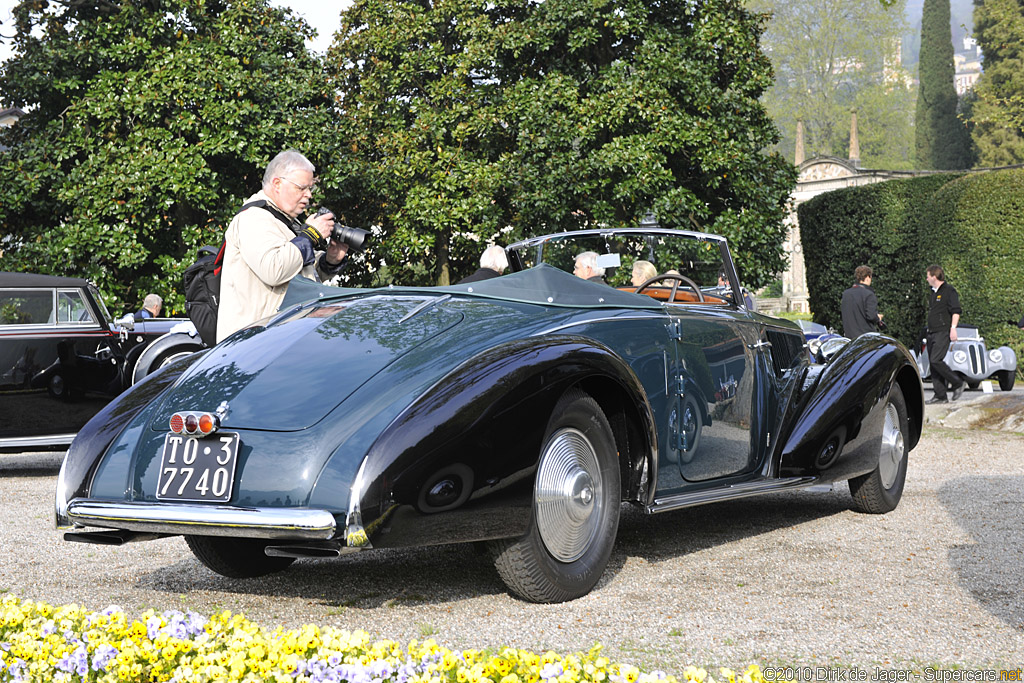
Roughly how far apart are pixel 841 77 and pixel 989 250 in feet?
162

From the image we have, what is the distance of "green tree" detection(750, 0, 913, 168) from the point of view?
5688 centimetres

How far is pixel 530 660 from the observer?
2568mm

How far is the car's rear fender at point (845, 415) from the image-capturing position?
5.54 m

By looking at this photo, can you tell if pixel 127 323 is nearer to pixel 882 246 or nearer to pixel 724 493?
pixel 724 493

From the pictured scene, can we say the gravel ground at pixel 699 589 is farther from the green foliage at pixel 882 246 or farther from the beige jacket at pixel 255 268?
the green foliage at pixel 882 246

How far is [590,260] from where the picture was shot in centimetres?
572

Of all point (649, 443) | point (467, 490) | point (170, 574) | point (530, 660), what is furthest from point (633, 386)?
point (170, 574)

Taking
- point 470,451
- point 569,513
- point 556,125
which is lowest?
point 569,513

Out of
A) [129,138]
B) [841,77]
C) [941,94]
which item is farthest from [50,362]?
[841,77]

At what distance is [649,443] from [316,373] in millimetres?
1424

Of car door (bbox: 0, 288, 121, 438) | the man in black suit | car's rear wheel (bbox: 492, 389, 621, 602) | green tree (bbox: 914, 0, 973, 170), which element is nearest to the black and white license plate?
car's rear wheel (bbox: 492, 389, 621, 602)

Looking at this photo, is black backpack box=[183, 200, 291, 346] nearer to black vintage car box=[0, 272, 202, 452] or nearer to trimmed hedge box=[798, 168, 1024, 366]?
black vintage car box=[0, 272, 202, 452]

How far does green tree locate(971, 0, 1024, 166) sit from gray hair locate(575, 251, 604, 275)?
42.0m

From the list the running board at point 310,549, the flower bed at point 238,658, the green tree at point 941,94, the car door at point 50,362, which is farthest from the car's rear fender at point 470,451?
the green tree at point 941,94
